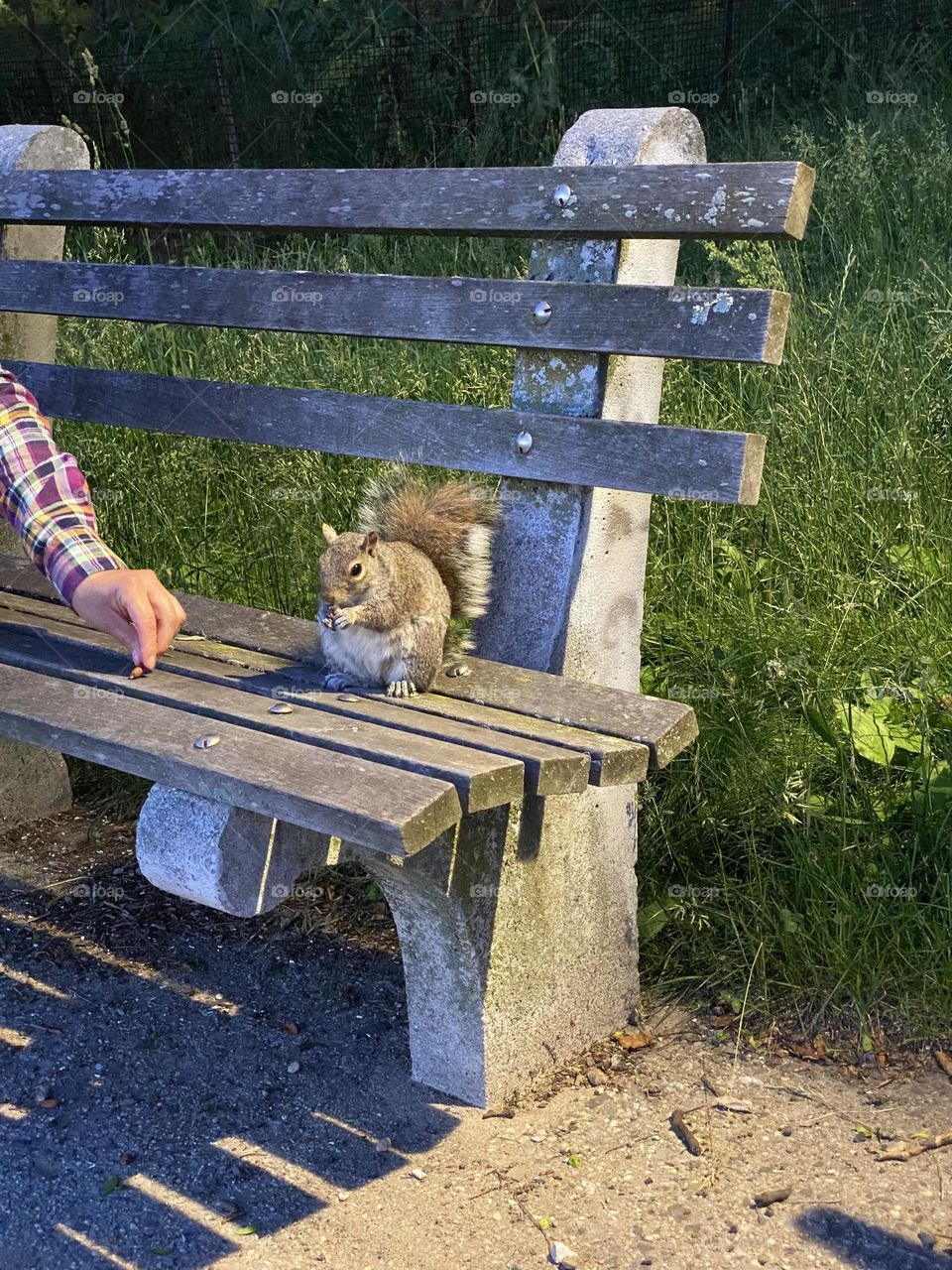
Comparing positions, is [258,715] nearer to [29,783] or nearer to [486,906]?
[486,906]

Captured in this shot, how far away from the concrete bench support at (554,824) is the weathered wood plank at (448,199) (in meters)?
0.09

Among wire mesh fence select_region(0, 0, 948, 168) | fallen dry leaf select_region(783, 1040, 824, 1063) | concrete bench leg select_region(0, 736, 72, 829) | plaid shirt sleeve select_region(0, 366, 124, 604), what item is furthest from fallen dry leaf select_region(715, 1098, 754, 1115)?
wire mesh fence select_region(0, 0, 948, 168)

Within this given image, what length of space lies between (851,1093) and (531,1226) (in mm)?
667

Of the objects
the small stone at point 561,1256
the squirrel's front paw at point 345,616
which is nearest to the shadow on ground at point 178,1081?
the small stone at point 561,1256

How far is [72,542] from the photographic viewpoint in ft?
8.47

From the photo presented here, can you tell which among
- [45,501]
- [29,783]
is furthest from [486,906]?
[29,783]

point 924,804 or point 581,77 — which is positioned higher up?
point 581,77

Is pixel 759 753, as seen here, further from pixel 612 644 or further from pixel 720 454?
pixel 720 454

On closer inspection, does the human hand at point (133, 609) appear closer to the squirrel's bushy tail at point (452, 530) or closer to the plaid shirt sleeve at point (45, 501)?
the plaid shirt sleeve at point (45, 501)

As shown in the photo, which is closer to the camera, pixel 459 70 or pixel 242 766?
pixel 242 766

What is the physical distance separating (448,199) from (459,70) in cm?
650

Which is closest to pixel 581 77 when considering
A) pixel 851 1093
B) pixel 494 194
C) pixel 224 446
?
pixel 224 446

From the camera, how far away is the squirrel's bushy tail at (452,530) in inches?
103

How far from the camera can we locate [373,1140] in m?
2.51
